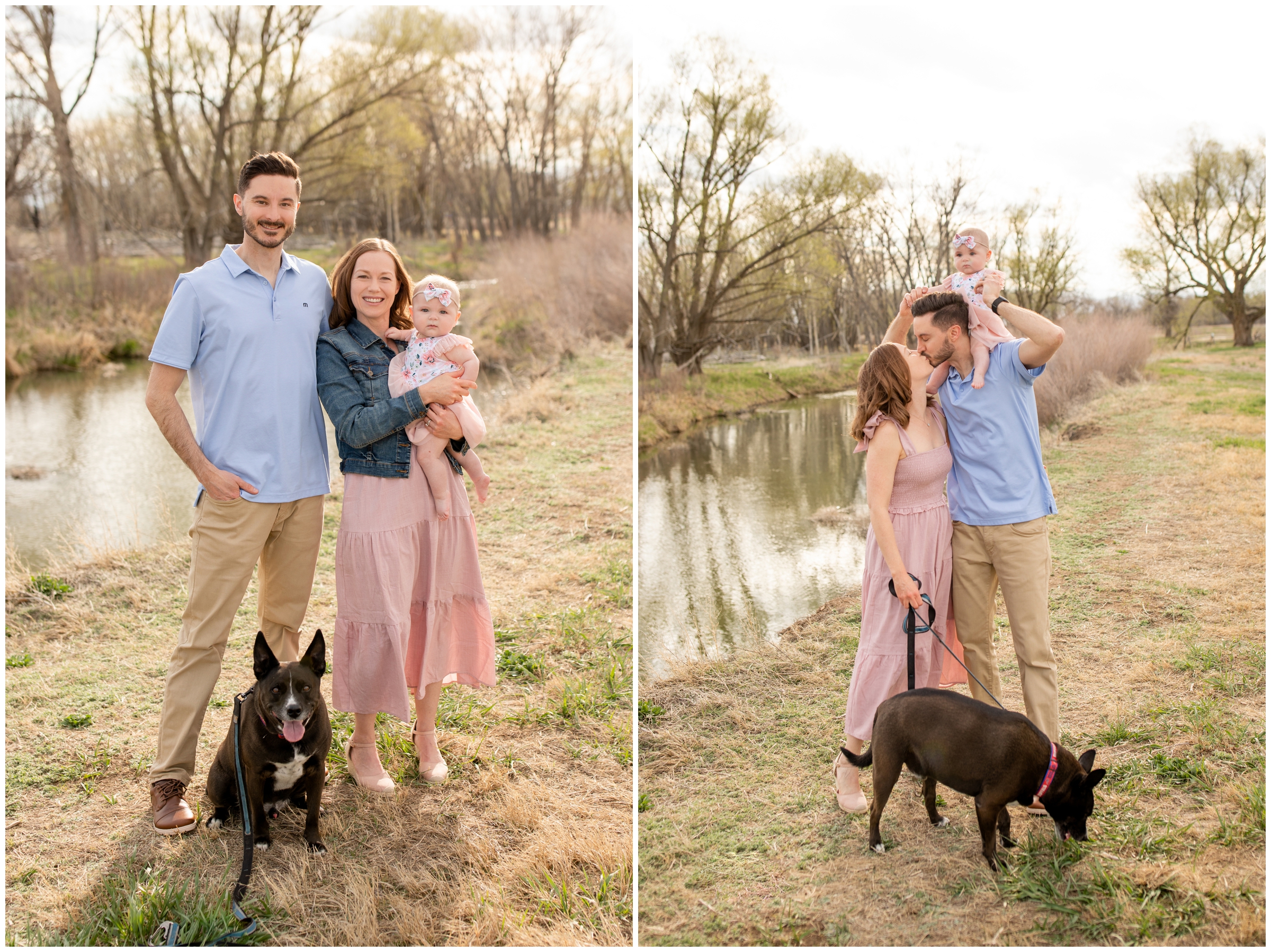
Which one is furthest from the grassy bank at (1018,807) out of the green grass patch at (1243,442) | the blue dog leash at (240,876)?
the green grass patch at (1243,442)

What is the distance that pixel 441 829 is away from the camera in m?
3.54

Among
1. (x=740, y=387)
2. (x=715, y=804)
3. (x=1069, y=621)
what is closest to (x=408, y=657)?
(x=715, y=804)

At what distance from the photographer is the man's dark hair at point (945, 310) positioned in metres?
3.55

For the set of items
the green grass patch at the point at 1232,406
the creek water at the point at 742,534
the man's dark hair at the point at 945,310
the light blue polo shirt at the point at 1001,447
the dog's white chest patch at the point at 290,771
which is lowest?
the creek water at the point at 742,534

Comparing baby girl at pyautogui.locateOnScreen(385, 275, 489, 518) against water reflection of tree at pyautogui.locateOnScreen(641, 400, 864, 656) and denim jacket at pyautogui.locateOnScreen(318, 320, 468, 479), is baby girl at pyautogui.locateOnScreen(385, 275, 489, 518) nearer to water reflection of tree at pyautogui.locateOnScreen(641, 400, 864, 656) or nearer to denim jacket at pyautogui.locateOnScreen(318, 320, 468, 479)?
denim jacket at pyautogui.locateOnScreen(318, 320, 468, 479)

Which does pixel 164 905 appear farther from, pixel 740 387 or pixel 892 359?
pixel 740 387

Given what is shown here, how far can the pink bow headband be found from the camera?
3512 millimetres

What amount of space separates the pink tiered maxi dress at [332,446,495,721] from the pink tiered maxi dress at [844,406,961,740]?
5.82ft

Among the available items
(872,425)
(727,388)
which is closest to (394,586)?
(872,425)

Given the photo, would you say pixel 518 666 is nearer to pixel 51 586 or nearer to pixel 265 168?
pixel 265 168

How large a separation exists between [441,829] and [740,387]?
703 inches

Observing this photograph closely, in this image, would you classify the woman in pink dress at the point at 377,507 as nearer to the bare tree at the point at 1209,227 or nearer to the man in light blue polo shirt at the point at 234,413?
the man in light blue polo shirt at the point at 234,413

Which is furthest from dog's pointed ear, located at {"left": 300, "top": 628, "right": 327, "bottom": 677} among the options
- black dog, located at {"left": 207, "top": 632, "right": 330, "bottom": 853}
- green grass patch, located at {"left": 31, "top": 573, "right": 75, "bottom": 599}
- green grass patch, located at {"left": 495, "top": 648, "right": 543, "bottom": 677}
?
A: green grass patch, located at {"left": 31, "top": 573, "right": 75, "bottom": 599}

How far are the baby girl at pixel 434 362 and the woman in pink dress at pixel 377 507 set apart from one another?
4 cm
